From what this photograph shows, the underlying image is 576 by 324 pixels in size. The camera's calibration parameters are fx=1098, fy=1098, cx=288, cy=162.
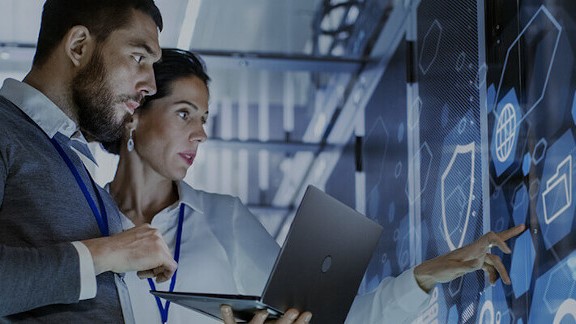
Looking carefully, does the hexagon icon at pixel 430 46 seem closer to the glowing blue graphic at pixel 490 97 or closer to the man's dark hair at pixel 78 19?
the glowing blue graphic at pixel 490 97

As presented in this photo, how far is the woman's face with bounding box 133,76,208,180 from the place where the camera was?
2855 mm

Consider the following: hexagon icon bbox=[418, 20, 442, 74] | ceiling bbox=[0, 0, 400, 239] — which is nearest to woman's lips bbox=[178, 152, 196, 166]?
hexagon icon bbox=[418, 20, 442, 74]

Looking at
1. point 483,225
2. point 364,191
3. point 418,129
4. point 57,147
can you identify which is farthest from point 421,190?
point 57,147

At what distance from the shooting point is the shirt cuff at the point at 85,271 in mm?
1822

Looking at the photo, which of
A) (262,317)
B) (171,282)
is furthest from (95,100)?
(171,282)

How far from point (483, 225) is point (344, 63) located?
235 centimetres

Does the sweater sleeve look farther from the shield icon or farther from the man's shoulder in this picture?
the shield icon

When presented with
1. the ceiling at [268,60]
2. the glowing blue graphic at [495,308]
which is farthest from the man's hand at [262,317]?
the ceiling at [268,60]

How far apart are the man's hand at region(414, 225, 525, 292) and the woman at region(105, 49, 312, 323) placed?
0.45 metres

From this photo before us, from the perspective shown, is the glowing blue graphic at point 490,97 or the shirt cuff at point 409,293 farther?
the glowing blue graphic at point 490,97

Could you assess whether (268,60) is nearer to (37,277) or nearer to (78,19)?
(78,19)

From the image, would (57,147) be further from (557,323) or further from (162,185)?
(557,323)

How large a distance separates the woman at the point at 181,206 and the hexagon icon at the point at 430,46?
968 millimetres

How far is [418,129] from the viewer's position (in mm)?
3844
